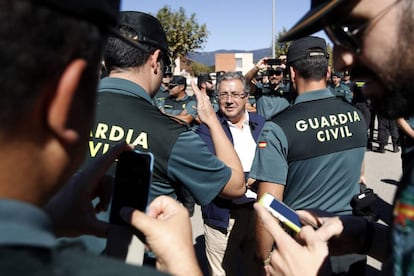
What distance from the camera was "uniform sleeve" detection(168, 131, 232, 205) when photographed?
6.50ft

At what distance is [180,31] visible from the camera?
3069cm

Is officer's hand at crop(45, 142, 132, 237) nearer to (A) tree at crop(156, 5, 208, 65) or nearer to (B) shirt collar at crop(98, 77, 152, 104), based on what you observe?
(B) shirt collar at crop(98, 77, 152, 104)

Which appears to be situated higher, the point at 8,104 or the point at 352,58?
the point at 352,58

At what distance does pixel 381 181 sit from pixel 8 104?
8029 mm

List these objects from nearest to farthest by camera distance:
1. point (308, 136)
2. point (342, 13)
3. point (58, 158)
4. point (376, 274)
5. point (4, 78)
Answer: point (4, 78) < point (58, 158) < point (342, 13) < point (308, 136) < point (376, 274)

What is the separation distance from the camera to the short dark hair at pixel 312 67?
2.97m

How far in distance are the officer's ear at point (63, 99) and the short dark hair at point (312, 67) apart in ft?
7.95

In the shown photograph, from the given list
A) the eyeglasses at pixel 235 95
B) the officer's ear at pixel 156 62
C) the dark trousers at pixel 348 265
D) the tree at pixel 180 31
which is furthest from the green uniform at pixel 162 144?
the tree at pixel 180 31

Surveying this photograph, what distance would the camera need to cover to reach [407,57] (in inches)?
47.6

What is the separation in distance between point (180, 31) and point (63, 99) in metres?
30.9

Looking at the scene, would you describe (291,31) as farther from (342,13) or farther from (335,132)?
(335,132)

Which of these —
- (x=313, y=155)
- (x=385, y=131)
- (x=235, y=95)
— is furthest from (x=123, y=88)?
A: (x=385, y=131)

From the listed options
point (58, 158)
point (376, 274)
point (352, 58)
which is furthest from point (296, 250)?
point (376, 274)

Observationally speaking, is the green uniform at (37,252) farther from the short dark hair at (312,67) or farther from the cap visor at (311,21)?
the short dark hair at (312,67)
